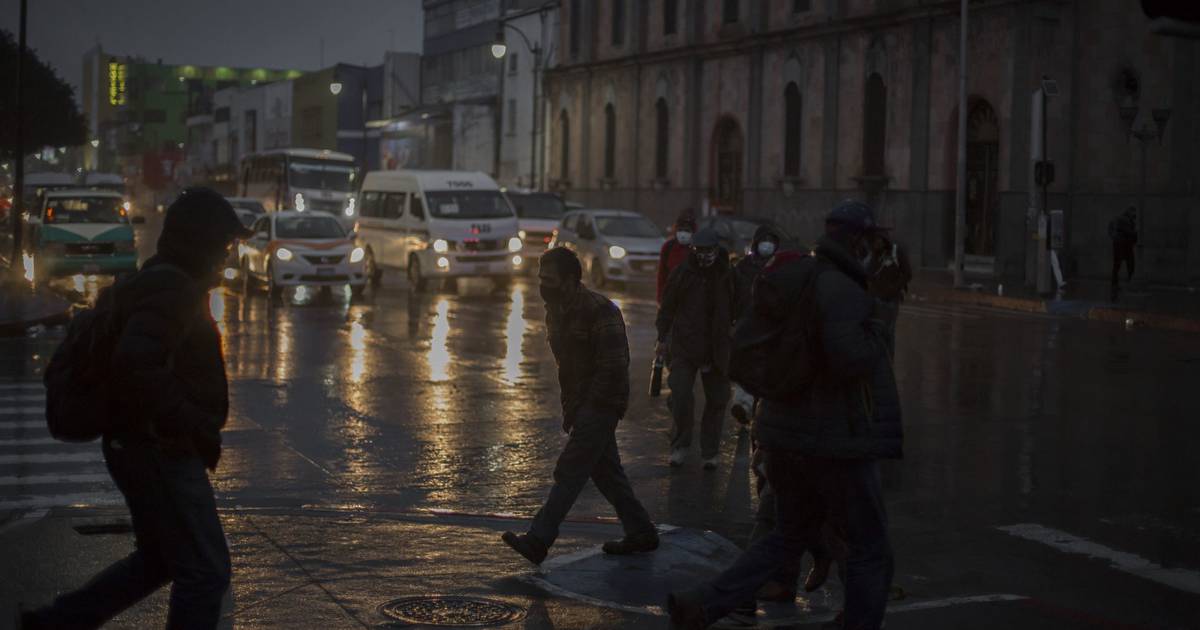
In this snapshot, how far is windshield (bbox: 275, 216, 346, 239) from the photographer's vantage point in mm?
28953

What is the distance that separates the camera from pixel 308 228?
29234 mm

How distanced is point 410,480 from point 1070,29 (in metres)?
29.7

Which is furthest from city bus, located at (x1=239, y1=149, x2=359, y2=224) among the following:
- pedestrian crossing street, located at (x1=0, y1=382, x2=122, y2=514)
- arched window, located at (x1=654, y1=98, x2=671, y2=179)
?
pedestrian crossing street, located at (x1=0, y1=382, x2=122, y2=514)

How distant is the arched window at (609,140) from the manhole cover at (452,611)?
52857mm

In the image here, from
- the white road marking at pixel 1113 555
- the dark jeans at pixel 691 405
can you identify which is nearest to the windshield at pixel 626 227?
the dark jeans at pixel 691 405

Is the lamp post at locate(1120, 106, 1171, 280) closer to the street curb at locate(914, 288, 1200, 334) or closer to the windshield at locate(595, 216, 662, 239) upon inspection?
the street curb at locate(914, 288, 1200, 334)

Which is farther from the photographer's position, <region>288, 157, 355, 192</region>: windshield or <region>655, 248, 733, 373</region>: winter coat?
<region>288, 157, 355, 192</region>: windshield

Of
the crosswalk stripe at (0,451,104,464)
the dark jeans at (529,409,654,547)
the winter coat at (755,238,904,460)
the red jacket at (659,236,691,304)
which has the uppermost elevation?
the red jacket at (659,236,691,304)

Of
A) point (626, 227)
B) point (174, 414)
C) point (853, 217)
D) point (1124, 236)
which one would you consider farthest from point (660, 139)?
point (174, 414)

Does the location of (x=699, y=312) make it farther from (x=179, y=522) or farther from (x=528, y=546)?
(x=179, y=522)

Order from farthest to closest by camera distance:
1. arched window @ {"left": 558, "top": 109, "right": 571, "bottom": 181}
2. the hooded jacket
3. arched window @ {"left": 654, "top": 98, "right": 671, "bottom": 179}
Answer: arched window @ {"left": 558, "top": 109, "right": 571, "bottom": 181} < arched window @ {"left": 654, "top": 98, "right": 671, "bottom": 179} < the hooded jacket

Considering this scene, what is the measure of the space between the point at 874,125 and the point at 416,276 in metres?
17.8

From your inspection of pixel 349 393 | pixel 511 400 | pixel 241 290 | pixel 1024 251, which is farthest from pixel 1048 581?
pixel 1024 251

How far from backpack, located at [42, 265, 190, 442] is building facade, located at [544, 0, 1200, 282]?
27602 mm
